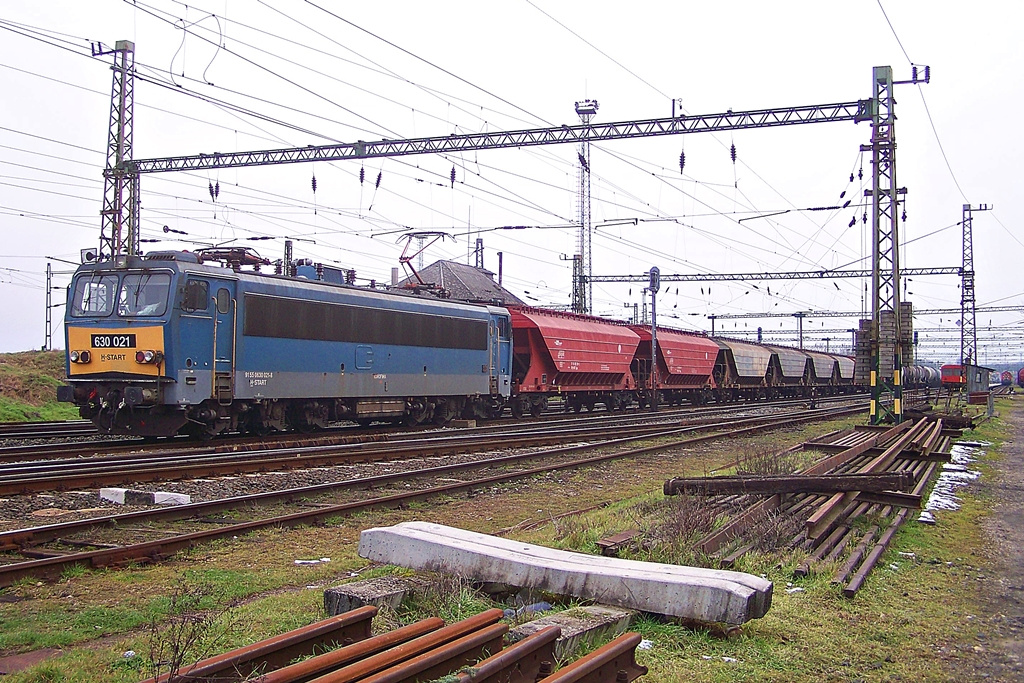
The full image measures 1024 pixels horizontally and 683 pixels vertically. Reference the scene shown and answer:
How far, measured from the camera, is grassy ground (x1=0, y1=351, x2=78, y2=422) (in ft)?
84.5

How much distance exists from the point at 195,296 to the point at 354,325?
4273 mm

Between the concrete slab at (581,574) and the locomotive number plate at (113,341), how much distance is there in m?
10.9

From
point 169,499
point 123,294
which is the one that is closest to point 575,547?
point 169,499

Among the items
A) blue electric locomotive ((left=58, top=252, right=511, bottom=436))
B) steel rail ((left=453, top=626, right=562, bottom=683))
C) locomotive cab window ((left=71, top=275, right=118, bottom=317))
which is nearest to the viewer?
steel rail ((left=453, top=626, right=562, bottom=683))

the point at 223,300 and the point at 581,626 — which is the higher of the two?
the point at 223,300

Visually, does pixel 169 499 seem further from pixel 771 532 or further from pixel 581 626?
pixel 581 626

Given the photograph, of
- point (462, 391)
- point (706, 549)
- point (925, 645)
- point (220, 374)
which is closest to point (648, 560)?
point (706, 549)

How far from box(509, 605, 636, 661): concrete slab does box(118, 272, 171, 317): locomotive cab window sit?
12.6 m

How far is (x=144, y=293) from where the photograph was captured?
15898 millimetres

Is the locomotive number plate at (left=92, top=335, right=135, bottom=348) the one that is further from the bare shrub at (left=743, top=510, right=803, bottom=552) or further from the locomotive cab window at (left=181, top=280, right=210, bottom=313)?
the bare shrub at (left=743, top=510, right=803, bottom=552)

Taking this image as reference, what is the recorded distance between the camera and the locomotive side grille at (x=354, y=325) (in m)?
17.3

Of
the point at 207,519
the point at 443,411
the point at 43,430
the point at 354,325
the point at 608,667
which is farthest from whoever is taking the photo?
the point at 443,411

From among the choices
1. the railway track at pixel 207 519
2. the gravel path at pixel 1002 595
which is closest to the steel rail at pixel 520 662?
the gravel path at pixel 1002 595

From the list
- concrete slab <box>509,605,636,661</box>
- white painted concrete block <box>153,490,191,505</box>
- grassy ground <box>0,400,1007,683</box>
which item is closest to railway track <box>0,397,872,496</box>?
white painted concrete block <box>153,490,191,505</box>
